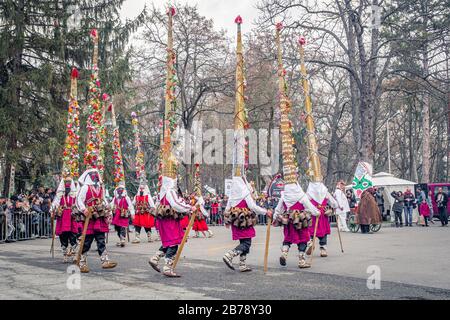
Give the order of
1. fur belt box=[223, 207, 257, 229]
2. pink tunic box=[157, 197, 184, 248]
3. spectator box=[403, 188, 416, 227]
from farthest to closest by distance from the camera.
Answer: spectator box=[403, 188, 416, 227], fur belt box=[223, 207, 257, 229], pink tunic box=[157, 197, 184, 248]

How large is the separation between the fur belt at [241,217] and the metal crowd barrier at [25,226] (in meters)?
12.0

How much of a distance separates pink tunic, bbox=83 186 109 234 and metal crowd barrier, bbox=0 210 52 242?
974 cm

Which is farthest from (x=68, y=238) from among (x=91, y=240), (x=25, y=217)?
(x=25, y=217)

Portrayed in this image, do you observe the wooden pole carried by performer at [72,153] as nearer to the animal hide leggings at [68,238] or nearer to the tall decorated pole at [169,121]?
the animal hide leggings at [68,238]

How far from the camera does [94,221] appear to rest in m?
10.8

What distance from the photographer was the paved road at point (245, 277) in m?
7.91

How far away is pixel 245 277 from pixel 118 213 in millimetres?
8595

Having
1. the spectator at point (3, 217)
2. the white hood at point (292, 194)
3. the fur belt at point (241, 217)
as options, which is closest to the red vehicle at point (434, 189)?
the white hood at point (292, 194)

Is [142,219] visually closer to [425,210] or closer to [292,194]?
[292,194]

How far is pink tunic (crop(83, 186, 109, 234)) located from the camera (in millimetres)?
10836

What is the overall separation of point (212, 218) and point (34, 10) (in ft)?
49.8

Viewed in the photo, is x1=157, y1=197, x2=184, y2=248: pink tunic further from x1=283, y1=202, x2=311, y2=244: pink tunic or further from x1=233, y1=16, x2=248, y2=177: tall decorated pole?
x1=283, y1=202, x2=311, y2=244: pink tunic

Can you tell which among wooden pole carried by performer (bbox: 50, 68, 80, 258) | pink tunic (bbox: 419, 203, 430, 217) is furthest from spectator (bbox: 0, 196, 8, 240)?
pink tunic (bbox: 419, 203, 430, 217)
